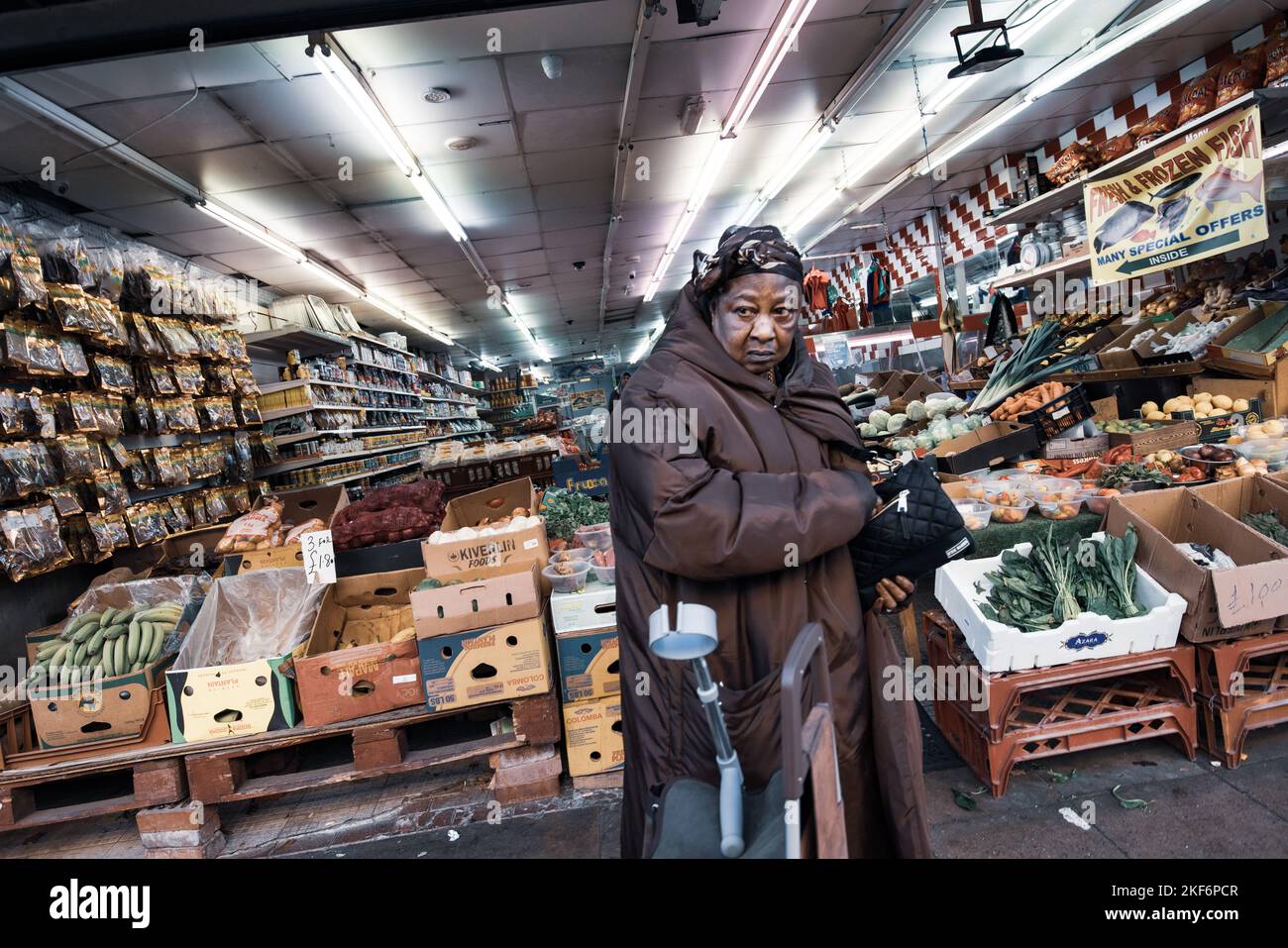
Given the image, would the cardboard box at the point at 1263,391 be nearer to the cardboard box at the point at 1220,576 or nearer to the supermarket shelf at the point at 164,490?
the cardboard box at the point at 1220,576

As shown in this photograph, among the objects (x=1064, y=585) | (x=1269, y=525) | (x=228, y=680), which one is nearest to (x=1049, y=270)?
(x=1269, y=525)

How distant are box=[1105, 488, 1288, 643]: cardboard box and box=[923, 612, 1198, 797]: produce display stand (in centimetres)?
16

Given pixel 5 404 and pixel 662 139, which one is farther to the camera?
pixel 662 139

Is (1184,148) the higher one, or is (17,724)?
(1184,148)

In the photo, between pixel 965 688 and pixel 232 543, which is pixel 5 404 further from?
pixel 965 688

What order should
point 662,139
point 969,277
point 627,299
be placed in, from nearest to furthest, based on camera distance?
point 662,139
point 969,277
point 627,299

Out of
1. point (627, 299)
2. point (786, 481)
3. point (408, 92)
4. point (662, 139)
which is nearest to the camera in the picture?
point (786, 481)

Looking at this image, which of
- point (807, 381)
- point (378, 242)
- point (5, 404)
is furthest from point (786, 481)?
point (378, 242)

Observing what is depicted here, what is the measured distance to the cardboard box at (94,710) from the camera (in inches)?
110

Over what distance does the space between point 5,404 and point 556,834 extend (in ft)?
11.7

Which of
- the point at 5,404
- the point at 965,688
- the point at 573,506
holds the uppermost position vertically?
the point at 5,404

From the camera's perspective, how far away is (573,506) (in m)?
4.47

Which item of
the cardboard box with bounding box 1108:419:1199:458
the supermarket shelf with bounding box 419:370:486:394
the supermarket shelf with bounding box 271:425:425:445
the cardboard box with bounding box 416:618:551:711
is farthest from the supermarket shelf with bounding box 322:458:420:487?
the cardboard box with bounding box 1108:419:1199:458

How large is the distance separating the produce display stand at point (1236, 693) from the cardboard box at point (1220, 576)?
0.17ft
